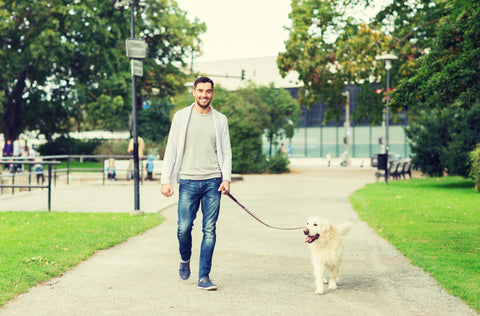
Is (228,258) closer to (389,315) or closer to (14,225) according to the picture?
(389,315)

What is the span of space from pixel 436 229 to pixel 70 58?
27739 mm

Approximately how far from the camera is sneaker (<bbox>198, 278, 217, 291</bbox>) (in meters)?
5.39

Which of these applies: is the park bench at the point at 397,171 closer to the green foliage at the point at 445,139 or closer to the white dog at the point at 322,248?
the green foliage at the point at 445,139

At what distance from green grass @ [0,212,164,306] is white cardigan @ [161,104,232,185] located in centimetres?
178

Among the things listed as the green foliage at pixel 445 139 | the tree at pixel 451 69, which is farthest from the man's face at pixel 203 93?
the green foliage at pixel 445 139

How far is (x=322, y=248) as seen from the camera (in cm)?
547

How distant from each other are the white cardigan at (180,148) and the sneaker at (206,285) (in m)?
0.99

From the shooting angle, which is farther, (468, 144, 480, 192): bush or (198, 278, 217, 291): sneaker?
(468, 144, 480, 192): bush

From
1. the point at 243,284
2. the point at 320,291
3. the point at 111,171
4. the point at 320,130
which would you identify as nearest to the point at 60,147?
the point at 111,171

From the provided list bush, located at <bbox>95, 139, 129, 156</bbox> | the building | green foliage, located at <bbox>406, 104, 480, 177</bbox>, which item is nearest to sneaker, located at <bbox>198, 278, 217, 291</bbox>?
green foliage, located at <bbox>406, 104, 480, 177</bbox>

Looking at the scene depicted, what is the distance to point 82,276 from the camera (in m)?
6.10

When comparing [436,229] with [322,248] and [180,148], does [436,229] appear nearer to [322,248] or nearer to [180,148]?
[322,248]

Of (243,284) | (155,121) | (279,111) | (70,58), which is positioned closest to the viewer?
(243,284)

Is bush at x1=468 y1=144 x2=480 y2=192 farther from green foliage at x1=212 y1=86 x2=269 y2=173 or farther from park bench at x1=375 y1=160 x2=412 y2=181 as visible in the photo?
green foliage at x1=212 y1=86 x2=269 y2=173
